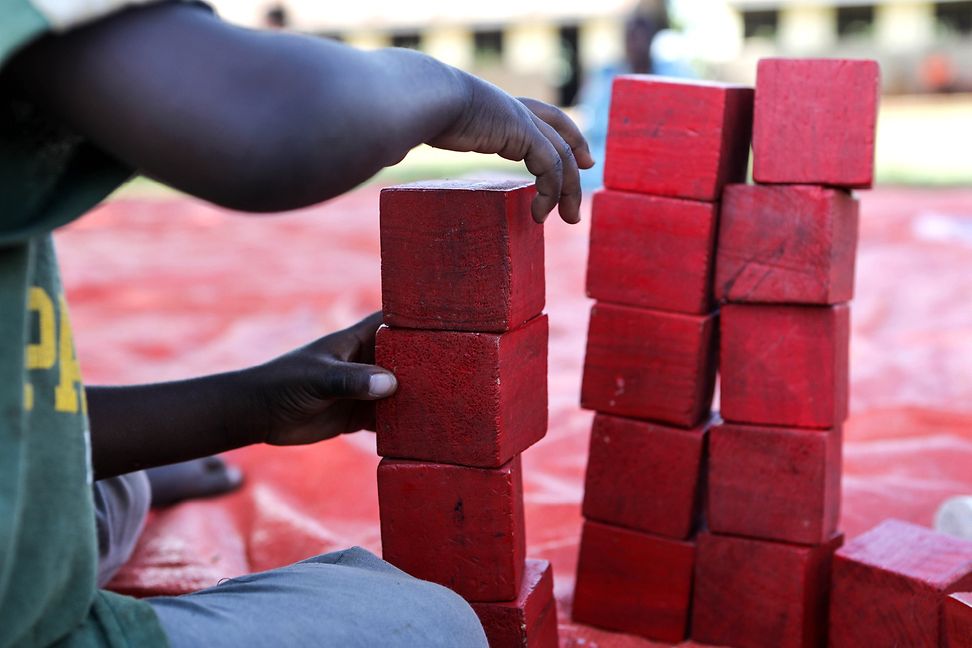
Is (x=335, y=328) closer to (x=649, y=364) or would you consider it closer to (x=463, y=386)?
(x=649, y=364)

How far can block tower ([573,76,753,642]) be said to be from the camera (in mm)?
2227

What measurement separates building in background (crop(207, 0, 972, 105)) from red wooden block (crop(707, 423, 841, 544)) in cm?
2289

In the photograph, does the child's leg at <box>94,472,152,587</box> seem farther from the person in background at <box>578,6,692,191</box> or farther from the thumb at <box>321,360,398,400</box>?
the person in background at <box>578,6,692,191</box>

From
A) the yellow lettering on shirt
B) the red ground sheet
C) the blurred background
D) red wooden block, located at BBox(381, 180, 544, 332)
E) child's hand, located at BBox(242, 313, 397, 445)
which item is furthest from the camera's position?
the blurred background

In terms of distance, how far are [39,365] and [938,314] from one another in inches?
181

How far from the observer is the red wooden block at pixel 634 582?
240 centimetres

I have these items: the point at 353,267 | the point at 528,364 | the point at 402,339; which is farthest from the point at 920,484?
the point at 353,267

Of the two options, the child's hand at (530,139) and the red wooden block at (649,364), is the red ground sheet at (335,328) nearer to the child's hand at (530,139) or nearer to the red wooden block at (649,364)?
the red wooden block at (649,364)

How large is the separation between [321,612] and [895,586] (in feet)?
3.84

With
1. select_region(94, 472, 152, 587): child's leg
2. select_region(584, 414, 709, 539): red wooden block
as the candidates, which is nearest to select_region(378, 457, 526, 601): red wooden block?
select_region(584, 414, 709, 539): red wooden block

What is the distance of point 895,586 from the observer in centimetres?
A: 209

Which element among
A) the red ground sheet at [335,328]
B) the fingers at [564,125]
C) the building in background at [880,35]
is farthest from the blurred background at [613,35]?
the fingers at [564,125]

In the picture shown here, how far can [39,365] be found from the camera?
Answer: 132 cm

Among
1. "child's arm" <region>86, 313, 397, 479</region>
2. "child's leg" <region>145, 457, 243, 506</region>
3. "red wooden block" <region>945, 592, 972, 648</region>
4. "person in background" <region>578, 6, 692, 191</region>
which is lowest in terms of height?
"child's leg" <region>145, 457, 243, 506</region>
